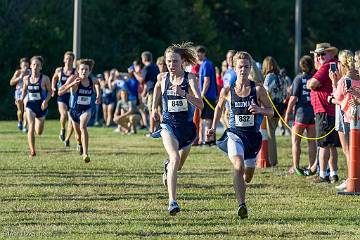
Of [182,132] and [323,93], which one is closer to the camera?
[182,132]

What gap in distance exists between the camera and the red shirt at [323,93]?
669 inches

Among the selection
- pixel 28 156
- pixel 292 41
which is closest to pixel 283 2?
pixel 292 41

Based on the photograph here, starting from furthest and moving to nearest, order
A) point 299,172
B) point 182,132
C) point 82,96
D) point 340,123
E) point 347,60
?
point 82,96 → point 299,172 → point 340,123 → point 347,60 → point 182,132

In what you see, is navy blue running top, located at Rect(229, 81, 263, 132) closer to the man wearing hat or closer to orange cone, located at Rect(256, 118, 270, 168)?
the man wearing hat

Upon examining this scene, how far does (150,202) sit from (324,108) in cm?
392

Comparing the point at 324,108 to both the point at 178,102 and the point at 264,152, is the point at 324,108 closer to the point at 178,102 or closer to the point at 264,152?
the point at 264,152

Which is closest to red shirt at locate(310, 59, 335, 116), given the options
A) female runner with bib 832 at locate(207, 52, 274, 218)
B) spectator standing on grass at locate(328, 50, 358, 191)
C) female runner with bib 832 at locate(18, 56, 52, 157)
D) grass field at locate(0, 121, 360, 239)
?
spectator standing on grass at locate(328, 50, 358, 191)

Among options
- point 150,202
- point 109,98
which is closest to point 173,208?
point 150,202

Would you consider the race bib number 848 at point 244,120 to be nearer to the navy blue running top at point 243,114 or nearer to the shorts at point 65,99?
the navy blue running top at point 243,114

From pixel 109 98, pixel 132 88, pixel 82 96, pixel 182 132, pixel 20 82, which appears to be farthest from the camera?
pixel 109 98

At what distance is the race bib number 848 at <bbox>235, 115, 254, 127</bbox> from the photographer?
43.3 feet

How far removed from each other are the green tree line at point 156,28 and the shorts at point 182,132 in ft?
121

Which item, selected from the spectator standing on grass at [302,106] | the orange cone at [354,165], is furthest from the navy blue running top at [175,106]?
the spectator standing on grass at [302,106]

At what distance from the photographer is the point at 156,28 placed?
5928cm
